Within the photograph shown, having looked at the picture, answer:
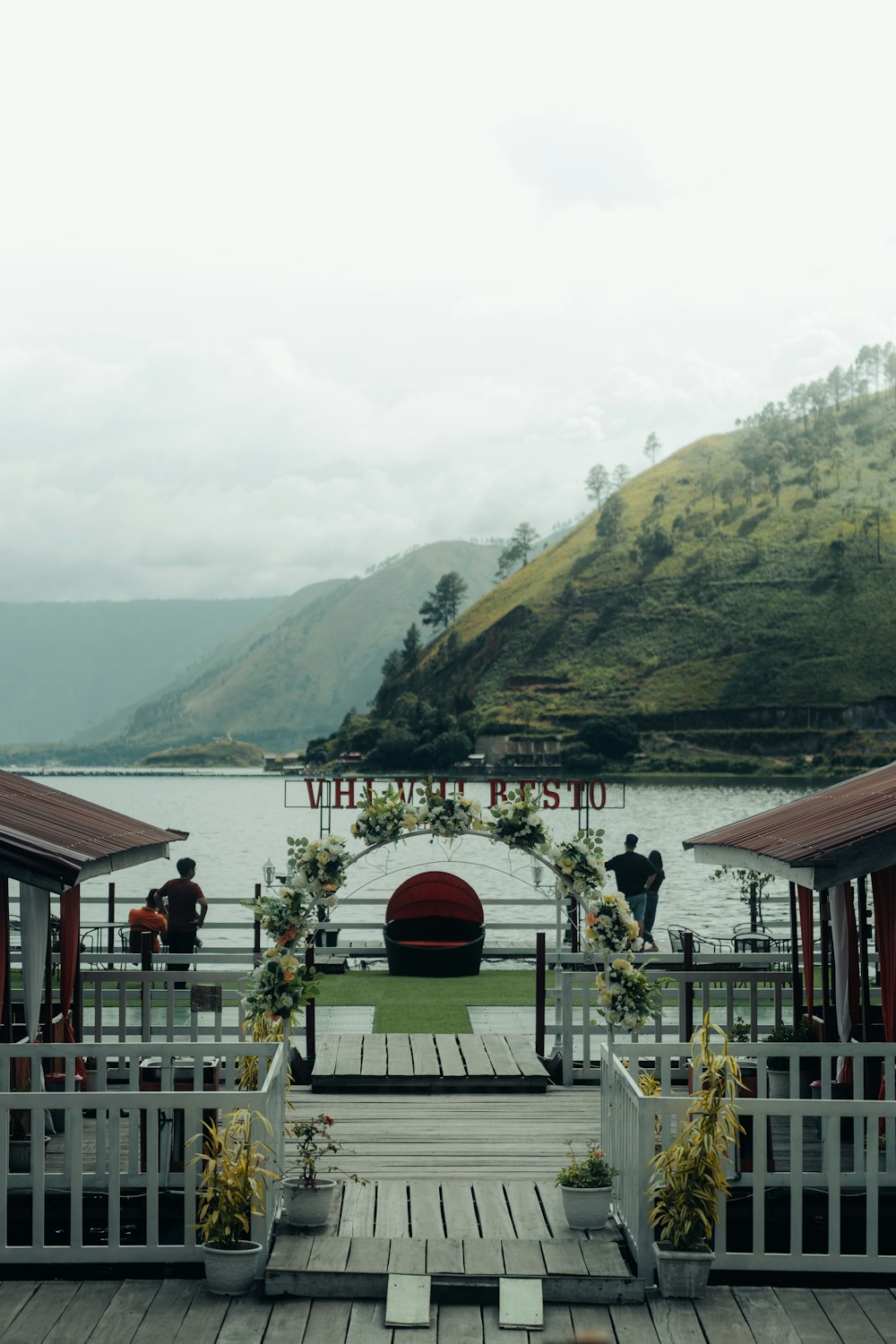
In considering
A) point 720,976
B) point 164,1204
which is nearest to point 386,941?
point 720,976

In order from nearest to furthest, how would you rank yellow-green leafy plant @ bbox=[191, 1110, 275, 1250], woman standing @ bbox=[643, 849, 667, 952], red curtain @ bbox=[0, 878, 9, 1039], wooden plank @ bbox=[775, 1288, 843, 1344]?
wooden plank @ bbox=[775, 1288, 843, 1344] < yellow-green leafy plant @ bbox=[191, 1110, 275, 1250] < red curtain @ bbox=[0, 878, 9, 1039] < woman standing @ bbox=[643, 849, 667, 952]

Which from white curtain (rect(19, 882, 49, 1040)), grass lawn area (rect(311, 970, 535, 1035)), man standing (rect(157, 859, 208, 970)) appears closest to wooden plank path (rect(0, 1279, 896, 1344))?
white curtain (rect(19, 882, 49, 1040))

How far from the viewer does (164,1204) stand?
28.1 feet

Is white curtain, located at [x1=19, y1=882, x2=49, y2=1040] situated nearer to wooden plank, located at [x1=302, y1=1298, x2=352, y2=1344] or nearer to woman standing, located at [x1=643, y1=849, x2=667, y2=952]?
wooden plank, located at [x1=302, y1=1298, x2=352, y2=1344]

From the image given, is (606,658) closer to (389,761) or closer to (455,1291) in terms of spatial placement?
(389,761)

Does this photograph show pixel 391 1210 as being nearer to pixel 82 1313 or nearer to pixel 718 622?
pixel 82 1313

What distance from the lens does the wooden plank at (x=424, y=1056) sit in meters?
12.4

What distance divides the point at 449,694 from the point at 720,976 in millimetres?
175038

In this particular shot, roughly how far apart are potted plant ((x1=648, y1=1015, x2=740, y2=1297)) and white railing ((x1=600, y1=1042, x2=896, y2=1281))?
3.9 inches

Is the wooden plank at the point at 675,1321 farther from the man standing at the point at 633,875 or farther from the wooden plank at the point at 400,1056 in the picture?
the man standing at the point at 633,875

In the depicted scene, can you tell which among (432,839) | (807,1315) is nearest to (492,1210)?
(807,1315)

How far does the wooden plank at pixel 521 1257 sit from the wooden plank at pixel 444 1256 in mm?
247

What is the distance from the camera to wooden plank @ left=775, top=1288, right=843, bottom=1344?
670 centimetres

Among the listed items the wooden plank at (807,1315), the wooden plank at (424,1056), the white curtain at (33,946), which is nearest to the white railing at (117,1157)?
the white curtain at (33,946)
